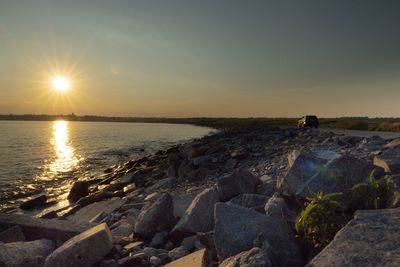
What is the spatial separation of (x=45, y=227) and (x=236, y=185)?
383cm

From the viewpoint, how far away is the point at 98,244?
15.7 ft

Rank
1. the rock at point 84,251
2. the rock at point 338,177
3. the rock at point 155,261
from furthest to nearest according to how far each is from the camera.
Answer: the rock at point 155,261 < the rock at point 338,177 < the rock at point 84,251

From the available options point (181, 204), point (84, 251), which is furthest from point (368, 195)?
point (181, 204)

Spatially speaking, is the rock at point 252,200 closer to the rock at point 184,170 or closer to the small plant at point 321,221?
the small plant at point 321,221

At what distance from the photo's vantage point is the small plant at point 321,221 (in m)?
3.79

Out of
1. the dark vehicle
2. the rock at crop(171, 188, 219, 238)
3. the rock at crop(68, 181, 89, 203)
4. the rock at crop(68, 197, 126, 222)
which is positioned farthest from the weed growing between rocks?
the dark vehicle

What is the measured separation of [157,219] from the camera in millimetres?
6234

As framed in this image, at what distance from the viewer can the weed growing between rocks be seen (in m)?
3.81

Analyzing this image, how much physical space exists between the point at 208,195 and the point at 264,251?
2980mm

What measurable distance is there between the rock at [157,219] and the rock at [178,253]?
101 cm

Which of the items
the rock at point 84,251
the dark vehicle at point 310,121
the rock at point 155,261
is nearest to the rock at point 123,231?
the rock at point 84,251

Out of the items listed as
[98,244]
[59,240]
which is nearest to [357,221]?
[98,244]

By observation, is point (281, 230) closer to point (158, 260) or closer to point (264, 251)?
point (264, 251)

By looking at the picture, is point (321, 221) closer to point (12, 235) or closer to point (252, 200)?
point (252, 200)
